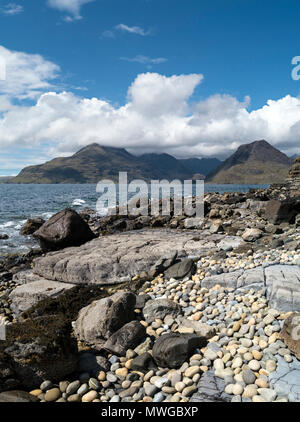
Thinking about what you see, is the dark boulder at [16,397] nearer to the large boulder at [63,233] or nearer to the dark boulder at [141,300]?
the dark boulder at [141,300]

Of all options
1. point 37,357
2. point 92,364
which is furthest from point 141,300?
point 37,357

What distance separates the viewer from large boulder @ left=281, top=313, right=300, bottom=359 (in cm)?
570

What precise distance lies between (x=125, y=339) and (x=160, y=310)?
1.66 m

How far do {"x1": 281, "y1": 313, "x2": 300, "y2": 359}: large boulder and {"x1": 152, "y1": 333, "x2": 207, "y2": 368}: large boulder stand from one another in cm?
183

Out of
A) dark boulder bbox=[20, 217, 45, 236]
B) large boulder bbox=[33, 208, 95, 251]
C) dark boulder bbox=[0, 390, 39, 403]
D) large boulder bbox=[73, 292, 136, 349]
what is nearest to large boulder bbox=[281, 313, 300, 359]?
large boulder bbox=[73, 292, 136, 349]

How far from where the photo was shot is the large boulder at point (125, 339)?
6.72 metres

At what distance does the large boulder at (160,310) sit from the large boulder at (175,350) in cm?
161

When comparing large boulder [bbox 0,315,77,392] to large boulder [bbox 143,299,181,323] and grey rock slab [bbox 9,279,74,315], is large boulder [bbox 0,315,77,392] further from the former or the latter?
grey rock slab [bbox 9,279,74,315]

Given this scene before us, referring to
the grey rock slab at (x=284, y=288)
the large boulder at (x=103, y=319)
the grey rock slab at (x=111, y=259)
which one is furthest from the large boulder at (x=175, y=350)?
the grey rock slab at (x=111, y=259)

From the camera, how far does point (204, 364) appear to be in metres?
5.95

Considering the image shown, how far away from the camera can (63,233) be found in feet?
54.1
